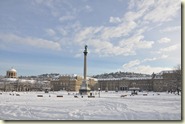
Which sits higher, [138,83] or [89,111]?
[138,83]

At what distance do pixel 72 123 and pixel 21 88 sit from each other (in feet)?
377

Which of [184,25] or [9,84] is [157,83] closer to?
[9,84]

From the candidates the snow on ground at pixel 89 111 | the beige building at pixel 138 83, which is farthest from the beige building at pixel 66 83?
the snow on ground at pixel 89 111

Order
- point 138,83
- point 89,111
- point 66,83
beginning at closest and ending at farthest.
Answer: point 89,111, point 138,83, point 66,83

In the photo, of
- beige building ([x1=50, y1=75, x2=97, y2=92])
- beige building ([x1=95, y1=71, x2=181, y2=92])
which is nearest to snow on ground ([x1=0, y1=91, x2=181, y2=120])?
beige building ([x1=95, y1=71, x2=181, y2=92])

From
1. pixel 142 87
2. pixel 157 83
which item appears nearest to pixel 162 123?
pixel 157 83

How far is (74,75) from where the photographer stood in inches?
6417

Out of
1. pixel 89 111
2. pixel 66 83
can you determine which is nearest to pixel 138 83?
pixel 66 83

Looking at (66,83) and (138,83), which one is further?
(66,83)

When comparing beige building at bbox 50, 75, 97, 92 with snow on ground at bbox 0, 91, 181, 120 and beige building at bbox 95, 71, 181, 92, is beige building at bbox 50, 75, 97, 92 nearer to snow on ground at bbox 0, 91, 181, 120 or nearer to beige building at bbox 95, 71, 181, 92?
beige building at bbox 95, 71, 181, 92

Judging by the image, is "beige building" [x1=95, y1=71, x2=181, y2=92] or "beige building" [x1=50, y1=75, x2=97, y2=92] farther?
"beige building" [x1=50, y1=75, x2=97, y2=92]

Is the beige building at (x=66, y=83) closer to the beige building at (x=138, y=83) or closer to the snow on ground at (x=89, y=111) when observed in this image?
the beige building at (x=138, y=83)

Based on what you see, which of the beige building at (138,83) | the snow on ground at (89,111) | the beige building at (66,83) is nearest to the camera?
the snow on ground at (89,111)

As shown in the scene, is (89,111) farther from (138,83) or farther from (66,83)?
(138,83)
